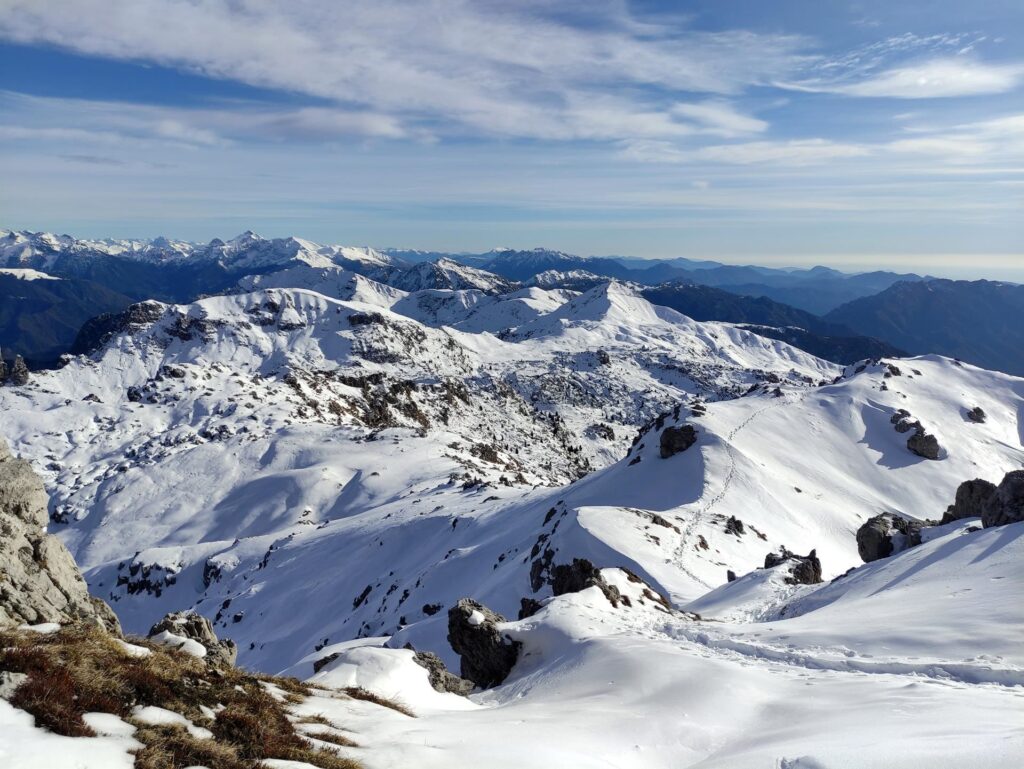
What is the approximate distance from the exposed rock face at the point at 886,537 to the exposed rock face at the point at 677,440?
2610 centimetres

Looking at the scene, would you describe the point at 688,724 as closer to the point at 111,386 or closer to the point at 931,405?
the point at 931,405

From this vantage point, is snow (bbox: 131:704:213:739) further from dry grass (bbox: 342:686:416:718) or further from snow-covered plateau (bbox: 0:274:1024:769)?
dry grass (bbox: 342:686:416:718)

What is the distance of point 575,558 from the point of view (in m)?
32.3

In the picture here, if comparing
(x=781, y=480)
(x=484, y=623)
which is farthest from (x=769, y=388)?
(x=484, y=623)

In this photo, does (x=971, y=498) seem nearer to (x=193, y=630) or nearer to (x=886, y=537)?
(x=886, y=537)

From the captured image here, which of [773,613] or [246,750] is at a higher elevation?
[246,750]

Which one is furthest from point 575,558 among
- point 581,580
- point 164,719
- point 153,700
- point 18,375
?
point 18,375

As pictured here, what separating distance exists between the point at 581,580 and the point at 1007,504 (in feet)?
75.4

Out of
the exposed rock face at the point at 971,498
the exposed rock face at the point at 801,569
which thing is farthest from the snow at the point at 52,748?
the exposed rock face at the point at 971,498

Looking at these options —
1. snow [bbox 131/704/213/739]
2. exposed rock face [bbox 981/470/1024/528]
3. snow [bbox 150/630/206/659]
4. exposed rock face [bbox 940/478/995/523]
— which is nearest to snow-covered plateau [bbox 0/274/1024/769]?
snow [bbox 131/704/213/739]

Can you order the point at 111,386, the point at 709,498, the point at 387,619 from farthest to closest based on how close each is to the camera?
the point at 111,386
the point at 709,498
the point at 387,619

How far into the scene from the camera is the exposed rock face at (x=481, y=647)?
21547 mm

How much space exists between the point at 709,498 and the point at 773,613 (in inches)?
1071

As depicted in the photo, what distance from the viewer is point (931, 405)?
103 metres
